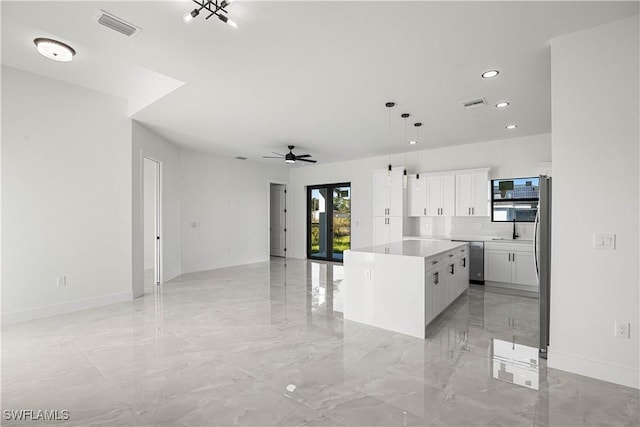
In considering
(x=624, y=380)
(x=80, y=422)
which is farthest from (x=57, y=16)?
(x=624, y=380)

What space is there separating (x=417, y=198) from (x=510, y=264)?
2.22 m

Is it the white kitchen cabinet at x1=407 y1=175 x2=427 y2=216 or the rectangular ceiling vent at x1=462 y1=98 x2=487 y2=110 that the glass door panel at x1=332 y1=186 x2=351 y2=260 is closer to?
the white kitchen cabinet at x1=407 y1=175 x2=427 y2=216

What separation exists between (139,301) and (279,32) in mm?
4293

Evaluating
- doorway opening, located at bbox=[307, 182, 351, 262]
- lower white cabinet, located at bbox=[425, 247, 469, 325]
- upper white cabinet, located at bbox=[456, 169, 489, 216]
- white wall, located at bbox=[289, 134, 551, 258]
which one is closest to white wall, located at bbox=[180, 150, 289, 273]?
white wall, located at bbox=[289, 134, 551, 258]

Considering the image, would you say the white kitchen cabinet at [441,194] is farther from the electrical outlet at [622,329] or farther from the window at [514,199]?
the electrical outlet at [622,329]

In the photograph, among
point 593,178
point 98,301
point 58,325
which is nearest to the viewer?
point 593,178

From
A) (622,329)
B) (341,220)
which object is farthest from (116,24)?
(341,220)

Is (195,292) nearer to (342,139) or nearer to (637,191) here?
(342,139)

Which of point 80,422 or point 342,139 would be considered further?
point 342,139

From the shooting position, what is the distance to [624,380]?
2336 millimetres

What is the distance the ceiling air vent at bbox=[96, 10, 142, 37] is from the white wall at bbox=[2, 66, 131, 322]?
2353 millimetres

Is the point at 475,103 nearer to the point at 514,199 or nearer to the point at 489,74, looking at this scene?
the point at 489,74

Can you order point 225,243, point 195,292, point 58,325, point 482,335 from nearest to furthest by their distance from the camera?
point 482,335 < point 58,325 < point 195,292 < point 225,243

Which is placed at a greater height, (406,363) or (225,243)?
(225,243)
